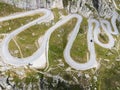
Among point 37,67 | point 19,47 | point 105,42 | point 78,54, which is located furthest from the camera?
point 105,42

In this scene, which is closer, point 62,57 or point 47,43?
point 62,57

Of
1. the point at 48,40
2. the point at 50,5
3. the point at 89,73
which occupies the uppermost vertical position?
the point at 50,5

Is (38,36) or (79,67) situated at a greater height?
(38,36)

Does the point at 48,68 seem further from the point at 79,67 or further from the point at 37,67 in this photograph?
the point at 79,67

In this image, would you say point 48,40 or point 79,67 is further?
point 48,40

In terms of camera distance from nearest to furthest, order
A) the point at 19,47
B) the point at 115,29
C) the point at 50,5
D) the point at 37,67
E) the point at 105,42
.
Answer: the point at 37,67, the point at 19,47, the point at 105,42, the point at 50,5, the point at 115,29

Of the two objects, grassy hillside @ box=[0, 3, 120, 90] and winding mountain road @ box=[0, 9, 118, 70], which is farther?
winding mountain road @ box=[0, 9, 118, 70]

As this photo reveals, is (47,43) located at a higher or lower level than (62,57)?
higher

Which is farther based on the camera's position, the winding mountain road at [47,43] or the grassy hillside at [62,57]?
the winding mountain road at [47,43]

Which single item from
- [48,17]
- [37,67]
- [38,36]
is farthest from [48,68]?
[48,17]

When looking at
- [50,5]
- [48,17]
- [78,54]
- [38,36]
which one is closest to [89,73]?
[78,54]
